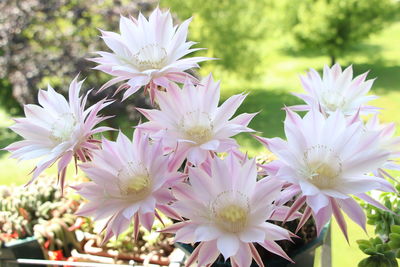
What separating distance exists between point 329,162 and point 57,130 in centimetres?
28

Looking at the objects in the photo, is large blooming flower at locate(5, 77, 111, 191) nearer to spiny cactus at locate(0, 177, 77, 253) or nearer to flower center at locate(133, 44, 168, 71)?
flower center at locate(133, 44, 168, 71)

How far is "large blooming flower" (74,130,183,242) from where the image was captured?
17.9 inches

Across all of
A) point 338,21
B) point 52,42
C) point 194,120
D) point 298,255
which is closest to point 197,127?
point 194,120

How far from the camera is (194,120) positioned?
51cm

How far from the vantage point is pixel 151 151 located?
466 millimetres

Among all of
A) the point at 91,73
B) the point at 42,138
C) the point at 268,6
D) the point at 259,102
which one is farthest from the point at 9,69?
the point at 42,138

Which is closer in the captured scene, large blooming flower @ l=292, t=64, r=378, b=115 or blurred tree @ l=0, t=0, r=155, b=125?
large blooming flower @ l=292, t=64, r=378, b=115

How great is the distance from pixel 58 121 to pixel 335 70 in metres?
0.33

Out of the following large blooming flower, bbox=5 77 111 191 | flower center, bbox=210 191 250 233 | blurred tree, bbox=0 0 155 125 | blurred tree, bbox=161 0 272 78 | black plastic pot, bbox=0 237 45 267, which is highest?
blurred tree, bbox=161 0 272 78

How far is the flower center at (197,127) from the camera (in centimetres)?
50

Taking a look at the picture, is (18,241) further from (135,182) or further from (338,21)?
(338,21)

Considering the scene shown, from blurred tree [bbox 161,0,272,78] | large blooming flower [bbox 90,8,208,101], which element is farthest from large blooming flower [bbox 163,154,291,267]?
blurred tree [bbox 161,0,272,78]

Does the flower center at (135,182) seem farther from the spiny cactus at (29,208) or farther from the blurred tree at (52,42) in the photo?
the blurred tree at (52,42)

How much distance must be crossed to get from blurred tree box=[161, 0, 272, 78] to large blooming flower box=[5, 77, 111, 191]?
4.74 metres
